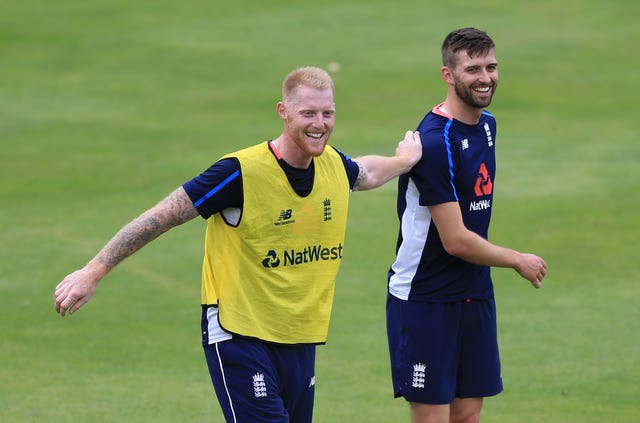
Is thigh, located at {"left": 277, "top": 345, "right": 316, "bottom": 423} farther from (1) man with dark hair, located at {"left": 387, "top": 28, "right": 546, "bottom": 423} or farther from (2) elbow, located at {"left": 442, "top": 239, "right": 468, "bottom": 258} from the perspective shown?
(2) elbow, located at {"left": 442, "top": 239, "right": 468, "bottom": 258}

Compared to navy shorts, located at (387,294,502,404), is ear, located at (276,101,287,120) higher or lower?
higher

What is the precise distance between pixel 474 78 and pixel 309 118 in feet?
3.63

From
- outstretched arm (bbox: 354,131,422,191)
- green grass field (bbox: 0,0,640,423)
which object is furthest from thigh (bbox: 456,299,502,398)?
green grass field (bbox: 0,0,640,423)

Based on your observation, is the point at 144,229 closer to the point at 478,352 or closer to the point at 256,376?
the point at 256,376

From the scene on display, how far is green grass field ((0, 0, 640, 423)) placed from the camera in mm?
9898

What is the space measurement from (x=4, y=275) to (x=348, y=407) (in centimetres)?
466

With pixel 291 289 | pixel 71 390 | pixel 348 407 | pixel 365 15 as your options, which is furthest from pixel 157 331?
pixel 365 15

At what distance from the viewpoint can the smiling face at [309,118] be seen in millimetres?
6234

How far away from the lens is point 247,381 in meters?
6.32

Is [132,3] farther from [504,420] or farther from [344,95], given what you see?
[504,420]

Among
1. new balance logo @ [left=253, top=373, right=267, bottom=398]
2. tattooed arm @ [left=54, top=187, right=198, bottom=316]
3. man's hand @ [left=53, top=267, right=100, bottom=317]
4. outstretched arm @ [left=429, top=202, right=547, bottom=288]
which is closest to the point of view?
man's hand @ [left=53, top=267, right=100, bottom=317]

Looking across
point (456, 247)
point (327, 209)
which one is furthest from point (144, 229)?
point (456, 247)

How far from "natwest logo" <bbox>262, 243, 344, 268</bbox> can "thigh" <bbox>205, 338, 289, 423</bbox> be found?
1.38 ft

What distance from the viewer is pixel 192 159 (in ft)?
55.1
